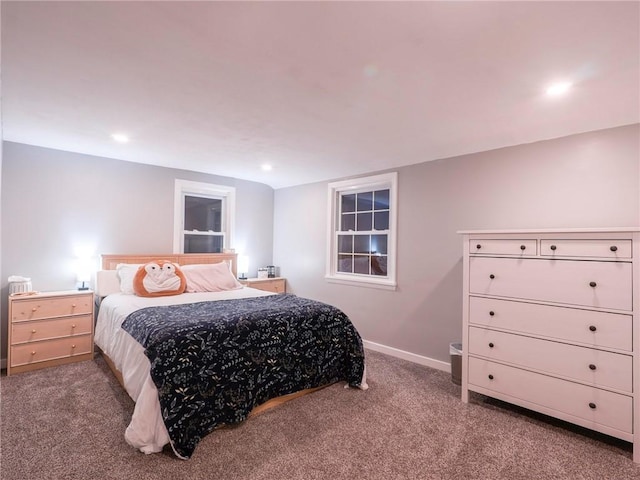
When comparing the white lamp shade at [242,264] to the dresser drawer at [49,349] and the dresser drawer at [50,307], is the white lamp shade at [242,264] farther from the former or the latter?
the dresser drawer at [49,349]

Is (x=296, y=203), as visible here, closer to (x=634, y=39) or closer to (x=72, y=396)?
(x=72, y=396)

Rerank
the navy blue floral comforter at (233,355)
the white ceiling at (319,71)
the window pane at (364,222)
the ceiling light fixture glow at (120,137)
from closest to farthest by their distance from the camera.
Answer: the white ceiling at (319,71) < the navy blue floral comforter at (233,355) < the ceiling light fixture glow at (120,137) < the window pane at (364,222)

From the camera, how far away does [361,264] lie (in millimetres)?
4383

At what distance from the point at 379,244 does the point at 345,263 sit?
631mm

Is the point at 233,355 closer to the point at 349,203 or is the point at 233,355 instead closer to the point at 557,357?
the point at 557,357

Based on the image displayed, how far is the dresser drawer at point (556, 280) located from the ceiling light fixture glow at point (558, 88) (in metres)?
1.12

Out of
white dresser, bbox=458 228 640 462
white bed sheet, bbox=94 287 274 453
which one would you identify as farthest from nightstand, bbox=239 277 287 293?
white dresser, bbox=458 228 640 462

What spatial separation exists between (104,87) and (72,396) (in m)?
2.39

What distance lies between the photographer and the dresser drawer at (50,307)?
3051 mm

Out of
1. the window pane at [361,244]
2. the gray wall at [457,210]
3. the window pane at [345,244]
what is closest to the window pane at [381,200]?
the gray wall at [457,210]

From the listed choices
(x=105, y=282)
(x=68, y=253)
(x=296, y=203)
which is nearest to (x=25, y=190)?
(x=68, y=253)

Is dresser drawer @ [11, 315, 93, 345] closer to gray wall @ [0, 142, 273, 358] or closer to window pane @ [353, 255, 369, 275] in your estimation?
gray wall @ [0, 142, 273, 358]

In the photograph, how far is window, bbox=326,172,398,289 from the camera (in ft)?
13.0

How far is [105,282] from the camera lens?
362 cm
